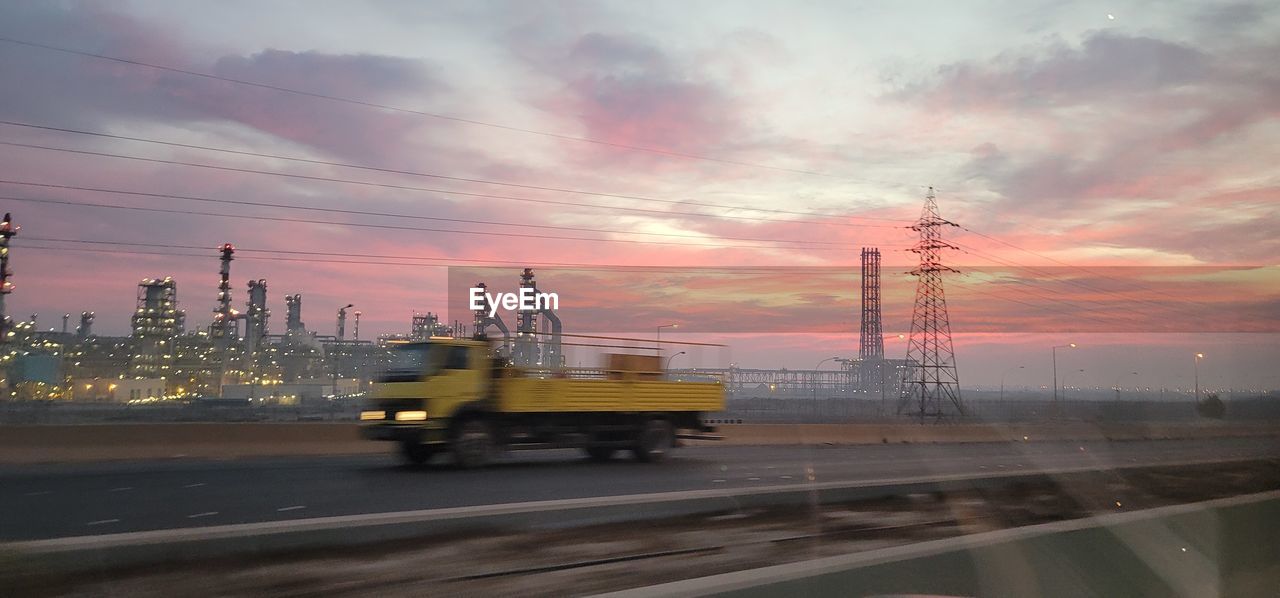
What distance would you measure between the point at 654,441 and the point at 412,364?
7278 mm

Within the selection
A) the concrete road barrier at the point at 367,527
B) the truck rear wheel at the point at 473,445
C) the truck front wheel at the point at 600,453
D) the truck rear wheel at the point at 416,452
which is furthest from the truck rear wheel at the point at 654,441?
the concrete road barrier at the point at 367,527

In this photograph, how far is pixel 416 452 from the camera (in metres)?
22.2

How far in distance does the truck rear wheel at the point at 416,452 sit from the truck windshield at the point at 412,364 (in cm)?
156

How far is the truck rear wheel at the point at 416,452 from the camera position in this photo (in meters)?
22.0

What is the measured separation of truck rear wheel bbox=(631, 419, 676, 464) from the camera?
84.1 feet

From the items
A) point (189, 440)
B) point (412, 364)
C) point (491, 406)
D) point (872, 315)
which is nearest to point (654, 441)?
point (491, 406)

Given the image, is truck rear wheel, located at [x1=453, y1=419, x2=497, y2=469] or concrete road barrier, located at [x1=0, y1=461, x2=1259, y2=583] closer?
concrete road barrier, located at [x1=0, y1=461, x2=1259, y2=583]

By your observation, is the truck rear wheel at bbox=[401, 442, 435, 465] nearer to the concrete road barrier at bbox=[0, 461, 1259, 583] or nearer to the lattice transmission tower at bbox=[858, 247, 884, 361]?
the concrete road barrier at bbox=[0, 461, 1259, 583]

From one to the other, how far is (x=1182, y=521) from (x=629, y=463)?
17489 millimetres

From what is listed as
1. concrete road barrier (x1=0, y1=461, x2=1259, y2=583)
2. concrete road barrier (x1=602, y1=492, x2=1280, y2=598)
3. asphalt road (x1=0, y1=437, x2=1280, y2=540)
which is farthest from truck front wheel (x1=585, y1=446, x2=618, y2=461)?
concrete road barrier (x1=602, y1=492, x2=1280, y2=598)

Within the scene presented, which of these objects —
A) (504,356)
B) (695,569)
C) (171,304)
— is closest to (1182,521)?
(695,569)

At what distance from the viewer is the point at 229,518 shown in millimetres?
12867

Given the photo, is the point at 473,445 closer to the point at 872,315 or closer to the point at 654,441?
the point at 654,441

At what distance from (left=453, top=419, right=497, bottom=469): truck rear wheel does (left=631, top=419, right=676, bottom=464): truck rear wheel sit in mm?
4928
